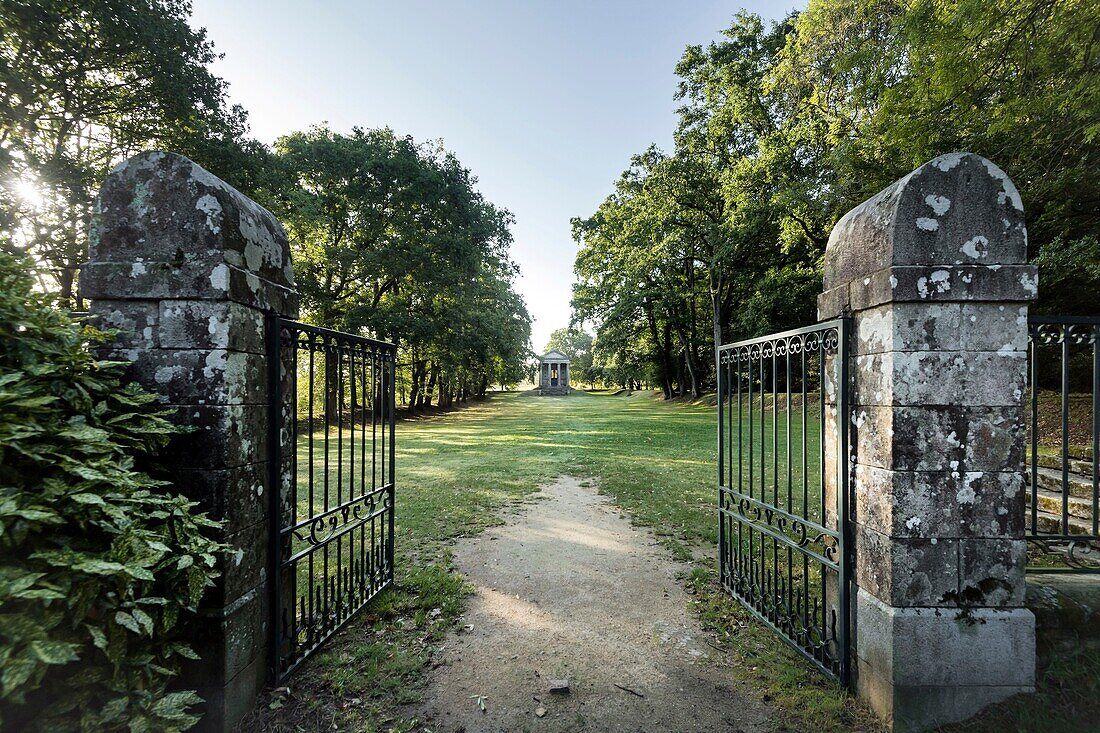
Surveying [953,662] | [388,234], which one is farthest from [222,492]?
[388,234]

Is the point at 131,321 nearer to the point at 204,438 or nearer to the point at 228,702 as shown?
the point at 204,438

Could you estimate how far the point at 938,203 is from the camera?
7.91 ft

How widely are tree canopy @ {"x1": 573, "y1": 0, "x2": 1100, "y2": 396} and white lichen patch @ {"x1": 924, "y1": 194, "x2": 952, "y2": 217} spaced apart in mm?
5525

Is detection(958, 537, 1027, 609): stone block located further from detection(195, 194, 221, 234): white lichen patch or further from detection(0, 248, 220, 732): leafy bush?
detection(195, 194, 221, 234): white lichen patch

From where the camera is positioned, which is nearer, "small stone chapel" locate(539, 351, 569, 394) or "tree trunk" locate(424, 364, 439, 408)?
"tree trunk" locate(424, 364, 439, 408)

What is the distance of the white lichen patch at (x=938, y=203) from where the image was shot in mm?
2410

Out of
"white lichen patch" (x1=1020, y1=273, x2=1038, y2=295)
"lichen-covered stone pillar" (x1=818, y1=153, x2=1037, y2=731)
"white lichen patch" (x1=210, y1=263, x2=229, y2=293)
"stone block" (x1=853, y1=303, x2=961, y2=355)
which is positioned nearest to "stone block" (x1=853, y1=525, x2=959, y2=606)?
"lichen-covered stone pillar" (x1=818, y1=153, x2=1037, y2=731)

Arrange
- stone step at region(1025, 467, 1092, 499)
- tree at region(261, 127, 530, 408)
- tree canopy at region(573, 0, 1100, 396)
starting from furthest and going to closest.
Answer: tree at region(261, 127, 530, 408) → tree canopy at region(573, 0, 1100, 396) → stone step at region(1025, 467, 1092, 499)

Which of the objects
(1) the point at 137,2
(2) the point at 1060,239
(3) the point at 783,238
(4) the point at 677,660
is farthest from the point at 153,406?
(3) the point at 783,238

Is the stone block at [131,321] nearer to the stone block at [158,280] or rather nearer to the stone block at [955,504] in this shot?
the stone block at [158,280]

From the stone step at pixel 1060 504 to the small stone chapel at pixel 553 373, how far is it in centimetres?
5088

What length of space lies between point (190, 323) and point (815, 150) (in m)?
20.0

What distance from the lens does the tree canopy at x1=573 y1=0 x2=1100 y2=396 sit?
6.15 metres

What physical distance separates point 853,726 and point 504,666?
6.88 ft
